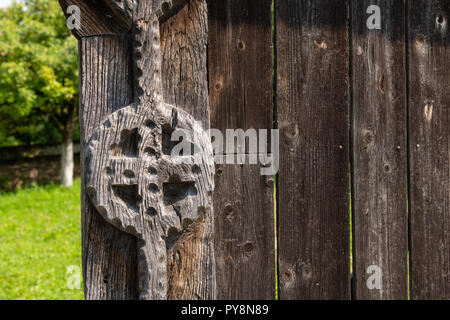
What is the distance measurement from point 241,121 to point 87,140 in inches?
21.1

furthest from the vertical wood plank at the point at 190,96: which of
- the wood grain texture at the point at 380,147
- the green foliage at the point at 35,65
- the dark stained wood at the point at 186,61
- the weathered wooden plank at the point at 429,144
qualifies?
the green foliage at the point at 35,65

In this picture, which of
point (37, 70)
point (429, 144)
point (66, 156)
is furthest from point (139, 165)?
point (66, 156)

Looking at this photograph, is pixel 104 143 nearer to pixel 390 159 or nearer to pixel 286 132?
pixel 286 132

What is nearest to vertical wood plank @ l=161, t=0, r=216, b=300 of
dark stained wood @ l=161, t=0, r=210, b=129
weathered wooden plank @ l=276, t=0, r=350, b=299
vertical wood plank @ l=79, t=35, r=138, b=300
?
dark stained wood @ l=161, t=0, r=210, b=129

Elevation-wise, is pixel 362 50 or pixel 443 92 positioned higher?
pixel 362 50

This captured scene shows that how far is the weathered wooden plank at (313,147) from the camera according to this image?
61.3 inches

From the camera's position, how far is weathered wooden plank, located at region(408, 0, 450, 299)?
64.1 inches

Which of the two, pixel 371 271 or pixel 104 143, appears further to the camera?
pixel 371 271

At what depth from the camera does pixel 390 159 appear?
1615mm

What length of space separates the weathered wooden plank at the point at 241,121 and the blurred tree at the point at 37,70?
7912 millimetres

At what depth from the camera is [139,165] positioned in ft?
3.93

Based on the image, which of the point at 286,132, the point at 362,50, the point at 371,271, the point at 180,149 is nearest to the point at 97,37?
the point at 180,149

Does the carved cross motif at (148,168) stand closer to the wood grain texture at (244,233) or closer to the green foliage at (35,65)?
the wood grain texture at (244,233)
